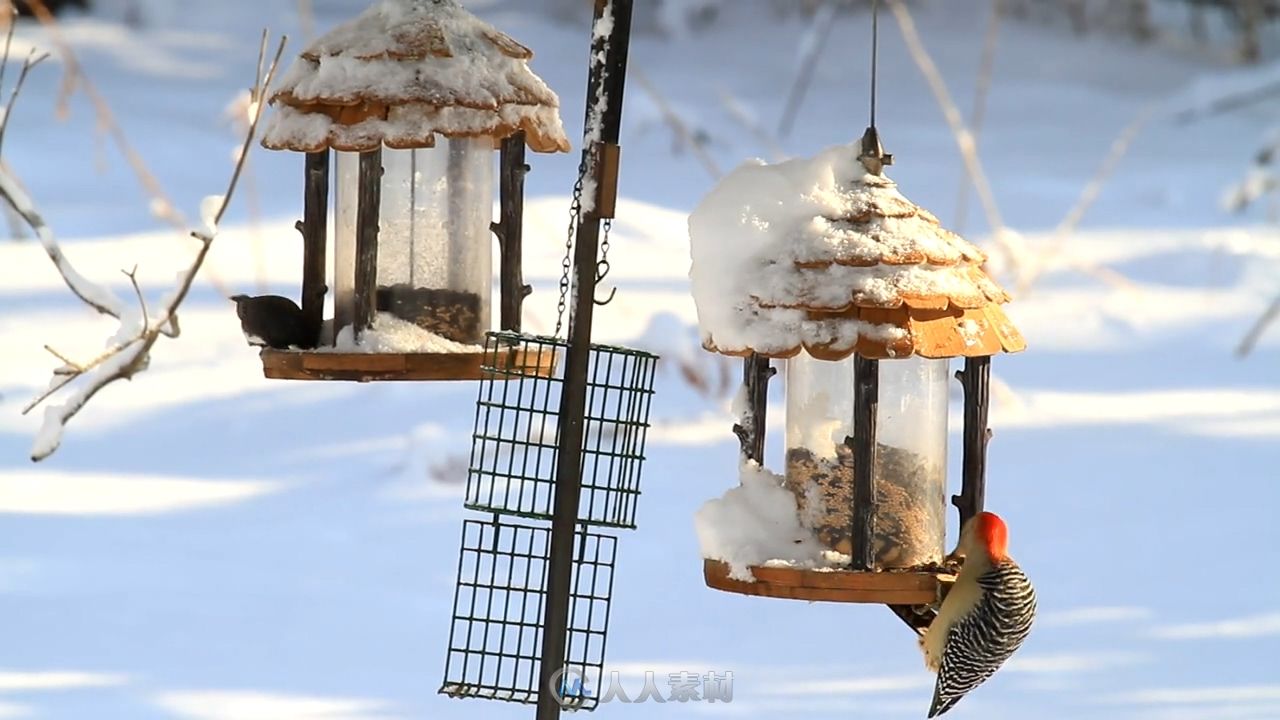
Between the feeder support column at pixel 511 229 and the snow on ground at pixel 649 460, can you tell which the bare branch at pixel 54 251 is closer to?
the feeder support column at pixel 511 229

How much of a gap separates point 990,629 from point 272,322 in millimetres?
1361

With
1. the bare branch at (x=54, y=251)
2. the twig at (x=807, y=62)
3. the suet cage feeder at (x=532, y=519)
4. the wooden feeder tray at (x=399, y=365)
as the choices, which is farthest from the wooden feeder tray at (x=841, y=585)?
the twig at (x=807, y=62)

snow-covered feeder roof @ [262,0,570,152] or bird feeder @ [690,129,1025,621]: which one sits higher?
snow-covered feeder roof @ [262,0,570,152]

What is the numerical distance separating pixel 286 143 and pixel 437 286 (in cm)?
41

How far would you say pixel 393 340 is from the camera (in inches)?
120

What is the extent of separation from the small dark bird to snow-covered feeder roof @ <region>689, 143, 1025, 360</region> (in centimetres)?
79

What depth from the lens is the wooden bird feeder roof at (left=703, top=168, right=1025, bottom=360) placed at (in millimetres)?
2596

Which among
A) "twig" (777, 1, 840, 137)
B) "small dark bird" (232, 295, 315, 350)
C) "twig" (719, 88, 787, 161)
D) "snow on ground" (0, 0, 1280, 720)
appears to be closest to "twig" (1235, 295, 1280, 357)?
"snow on ground" (0, 0, 1280, 720)

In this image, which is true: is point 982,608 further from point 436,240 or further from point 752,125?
point 752,125

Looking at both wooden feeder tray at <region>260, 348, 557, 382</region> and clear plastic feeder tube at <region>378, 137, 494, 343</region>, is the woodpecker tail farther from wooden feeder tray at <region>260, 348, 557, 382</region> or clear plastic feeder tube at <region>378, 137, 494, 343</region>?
clear plastic feeder tube at <region>378, 137, 494, 343</region>

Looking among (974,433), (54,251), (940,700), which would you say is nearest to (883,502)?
(974,433)

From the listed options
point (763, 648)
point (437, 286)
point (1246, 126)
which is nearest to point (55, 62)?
point (763, 648)

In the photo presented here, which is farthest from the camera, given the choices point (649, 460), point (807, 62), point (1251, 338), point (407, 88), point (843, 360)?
point (807, 62)

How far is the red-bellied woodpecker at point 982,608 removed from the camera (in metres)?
2.68
